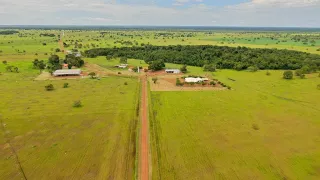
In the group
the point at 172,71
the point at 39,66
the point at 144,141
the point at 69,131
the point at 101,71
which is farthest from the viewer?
the point at 39,66

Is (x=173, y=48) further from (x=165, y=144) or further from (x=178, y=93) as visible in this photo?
(x=165, y=144)

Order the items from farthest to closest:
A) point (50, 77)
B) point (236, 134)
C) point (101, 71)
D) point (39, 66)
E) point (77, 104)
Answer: point (39, 66) → point (101, 71) → point (50, 77) → point (77, 104) → point (236, 134)

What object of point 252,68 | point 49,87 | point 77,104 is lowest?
point 77,104

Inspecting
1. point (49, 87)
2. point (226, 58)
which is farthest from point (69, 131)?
point (226, 58)

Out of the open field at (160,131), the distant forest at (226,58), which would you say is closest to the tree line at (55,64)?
the open field at (160,131)

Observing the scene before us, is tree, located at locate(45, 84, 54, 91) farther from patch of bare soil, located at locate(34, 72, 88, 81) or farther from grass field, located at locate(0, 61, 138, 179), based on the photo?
patch of bare soil, located at locate(34, 72, 88, 81)

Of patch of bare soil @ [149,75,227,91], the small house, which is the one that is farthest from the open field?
the small house

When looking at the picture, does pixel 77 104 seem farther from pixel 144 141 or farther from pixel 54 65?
pixel 54 65
